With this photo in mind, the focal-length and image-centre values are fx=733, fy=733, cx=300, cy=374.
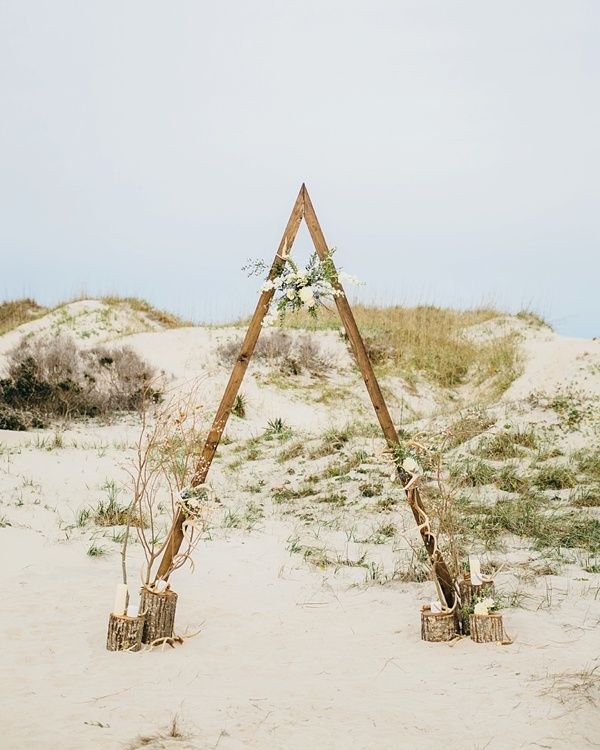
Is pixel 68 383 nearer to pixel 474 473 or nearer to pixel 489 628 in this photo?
pixel 474 473

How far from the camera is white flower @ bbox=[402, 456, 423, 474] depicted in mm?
4762

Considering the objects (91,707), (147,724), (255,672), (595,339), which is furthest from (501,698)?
(595,339)

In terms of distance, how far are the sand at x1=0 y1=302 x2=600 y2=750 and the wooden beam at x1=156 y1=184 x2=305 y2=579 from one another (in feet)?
2.10

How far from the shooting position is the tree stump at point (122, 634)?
14.6ft

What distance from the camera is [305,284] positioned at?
4.94 m

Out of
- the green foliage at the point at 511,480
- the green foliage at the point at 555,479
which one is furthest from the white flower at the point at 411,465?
the green foliage at the point at 555,479

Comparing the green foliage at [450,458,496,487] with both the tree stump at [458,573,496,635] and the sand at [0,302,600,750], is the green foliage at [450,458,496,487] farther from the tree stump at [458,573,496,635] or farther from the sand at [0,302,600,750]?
the tree stump at [458,573,496,635]

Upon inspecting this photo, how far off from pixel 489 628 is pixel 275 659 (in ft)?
4.43

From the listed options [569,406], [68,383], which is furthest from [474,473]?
[68,383]

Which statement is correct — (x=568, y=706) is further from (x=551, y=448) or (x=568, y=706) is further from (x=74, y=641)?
(x=551, y=448)

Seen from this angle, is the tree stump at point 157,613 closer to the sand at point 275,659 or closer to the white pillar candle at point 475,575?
the sand at point 275,659

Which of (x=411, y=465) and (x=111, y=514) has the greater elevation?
(x=411, y=465)

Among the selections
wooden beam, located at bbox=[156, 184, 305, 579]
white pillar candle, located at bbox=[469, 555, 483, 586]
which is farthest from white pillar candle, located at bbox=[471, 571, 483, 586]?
wooden beam, located at bbox=[156, 184, 305, 579]

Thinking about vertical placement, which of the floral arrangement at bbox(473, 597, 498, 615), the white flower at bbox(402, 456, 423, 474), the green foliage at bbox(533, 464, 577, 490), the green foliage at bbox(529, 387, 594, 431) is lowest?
the floral arrangement at bbox(473, 597, 498, 615)
